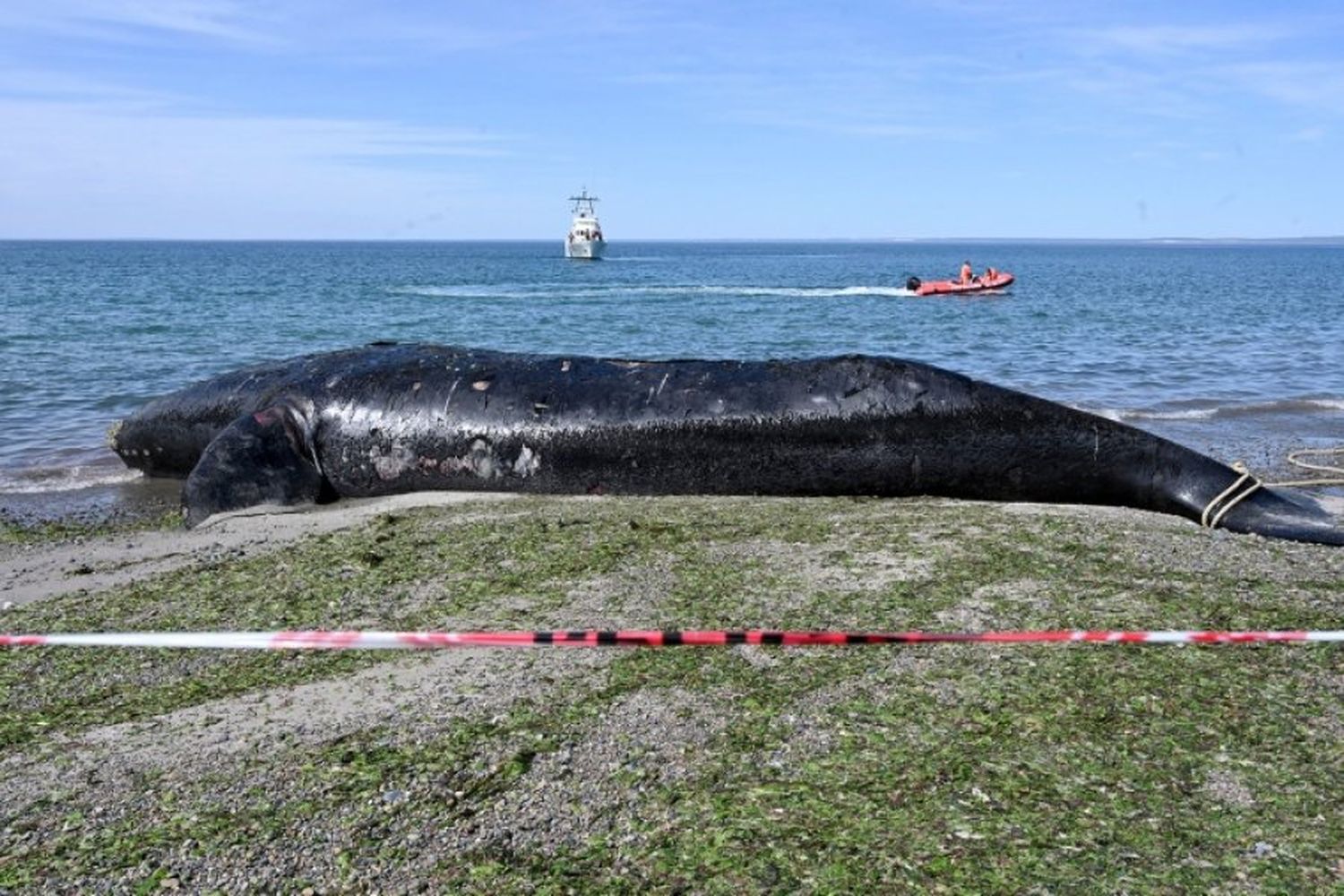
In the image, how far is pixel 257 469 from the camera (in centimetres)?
892

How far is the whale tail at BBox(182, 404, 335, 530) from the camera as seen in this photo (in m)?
8.67

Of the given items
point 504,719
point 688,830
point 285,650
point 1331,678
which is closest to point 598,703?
point 504,719

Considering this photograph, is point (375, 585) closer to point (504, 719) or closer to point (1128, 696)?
point (504, 719)

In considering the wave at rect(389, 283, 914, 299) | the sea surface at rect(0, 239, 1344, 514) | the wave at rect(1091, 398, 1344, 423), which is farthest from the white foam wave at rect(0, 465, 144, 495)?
the wave at rect(389, 283, 914, 299)

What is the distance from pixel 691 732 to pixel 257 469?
5.78m

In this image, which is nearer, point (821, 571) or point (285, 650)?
point (285, 650)

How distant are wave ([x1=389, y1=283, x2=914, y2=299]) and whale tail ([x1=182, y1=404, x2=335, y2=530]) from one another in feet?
165

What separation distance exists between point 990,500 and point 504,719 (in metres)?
5.05

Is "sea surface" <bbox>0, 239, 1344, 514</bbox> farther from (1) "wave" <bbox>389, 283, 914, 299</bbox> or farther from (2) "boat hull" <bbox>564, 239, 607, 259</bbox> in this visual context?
(2) "boat hull" <bbox>564, 239, 607, 259</bbox>

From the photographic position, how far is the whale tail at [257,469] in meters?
8.67

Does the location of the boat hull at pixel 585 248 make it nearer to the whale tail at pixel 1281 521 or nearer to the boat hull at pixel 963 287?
the boat hull at pixel 963 287

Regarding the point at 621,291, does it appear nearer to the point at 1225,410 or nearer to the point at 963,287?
the point at 963,287

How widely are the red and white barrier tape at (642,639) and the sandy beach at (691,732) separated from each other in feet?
0.32

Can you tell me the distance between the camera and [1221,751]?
3906 millimetres
